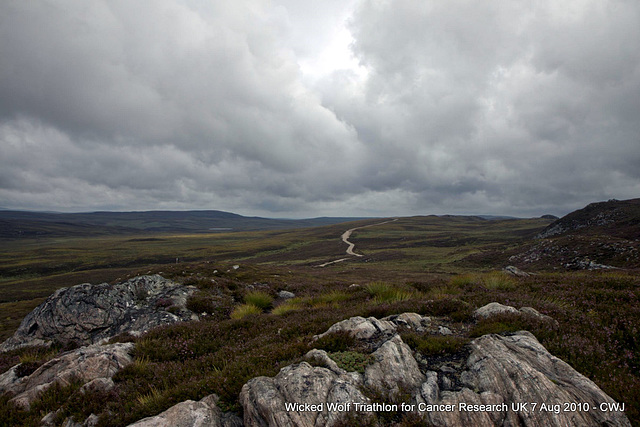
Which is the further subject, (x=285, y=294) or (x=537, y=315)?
(x=285, y=294)

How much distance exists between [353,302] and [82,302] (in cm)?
1842

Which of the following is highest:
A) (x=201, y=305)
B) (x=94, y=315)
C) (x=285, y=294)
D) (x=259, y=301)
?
(x=259, y=301)

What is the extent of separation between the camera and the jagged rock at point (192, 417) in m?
5.43

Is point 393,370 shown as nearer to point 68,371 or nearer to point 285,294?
point 68,371

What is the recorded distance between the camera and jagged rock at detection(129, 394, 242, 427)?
543 cm

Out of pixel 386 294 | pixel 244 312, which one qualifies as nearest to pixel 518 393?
pixel 386 294

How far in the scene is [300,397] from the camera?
5.70 m

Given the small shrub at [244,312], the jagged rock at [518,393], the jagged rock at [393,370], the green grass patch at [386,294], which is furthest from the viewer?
the small shrub at [244,312]

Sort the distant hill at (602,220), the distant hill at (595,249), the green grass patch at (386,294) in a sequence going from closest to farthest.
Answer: the green grass patch at (386,294)
the distant hill at (595,249)
the distant hill at (602,220)

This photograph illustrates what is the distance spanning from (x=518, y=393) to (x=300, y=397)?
15.0 feet

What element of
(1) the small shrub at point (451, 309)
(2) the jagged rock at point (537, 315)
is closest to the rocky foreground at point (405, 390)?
(2) the jagged rock at point (537, 315)

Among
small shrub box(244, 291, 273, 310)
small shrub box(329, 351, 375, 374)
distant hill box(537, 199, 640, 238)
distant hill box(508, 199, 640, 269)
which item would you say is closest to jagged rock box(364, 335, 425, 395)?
small shrub box(329, 351, 375, 374)

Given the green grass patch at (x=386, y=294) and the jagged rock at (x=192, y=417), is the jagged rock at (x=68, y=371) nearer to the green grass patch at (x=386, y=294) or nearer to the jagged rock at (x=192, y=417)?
the jagged rock at (x=192, y=417)

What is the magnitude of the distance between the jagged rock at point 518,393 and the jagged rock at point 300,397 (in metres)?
1.66
